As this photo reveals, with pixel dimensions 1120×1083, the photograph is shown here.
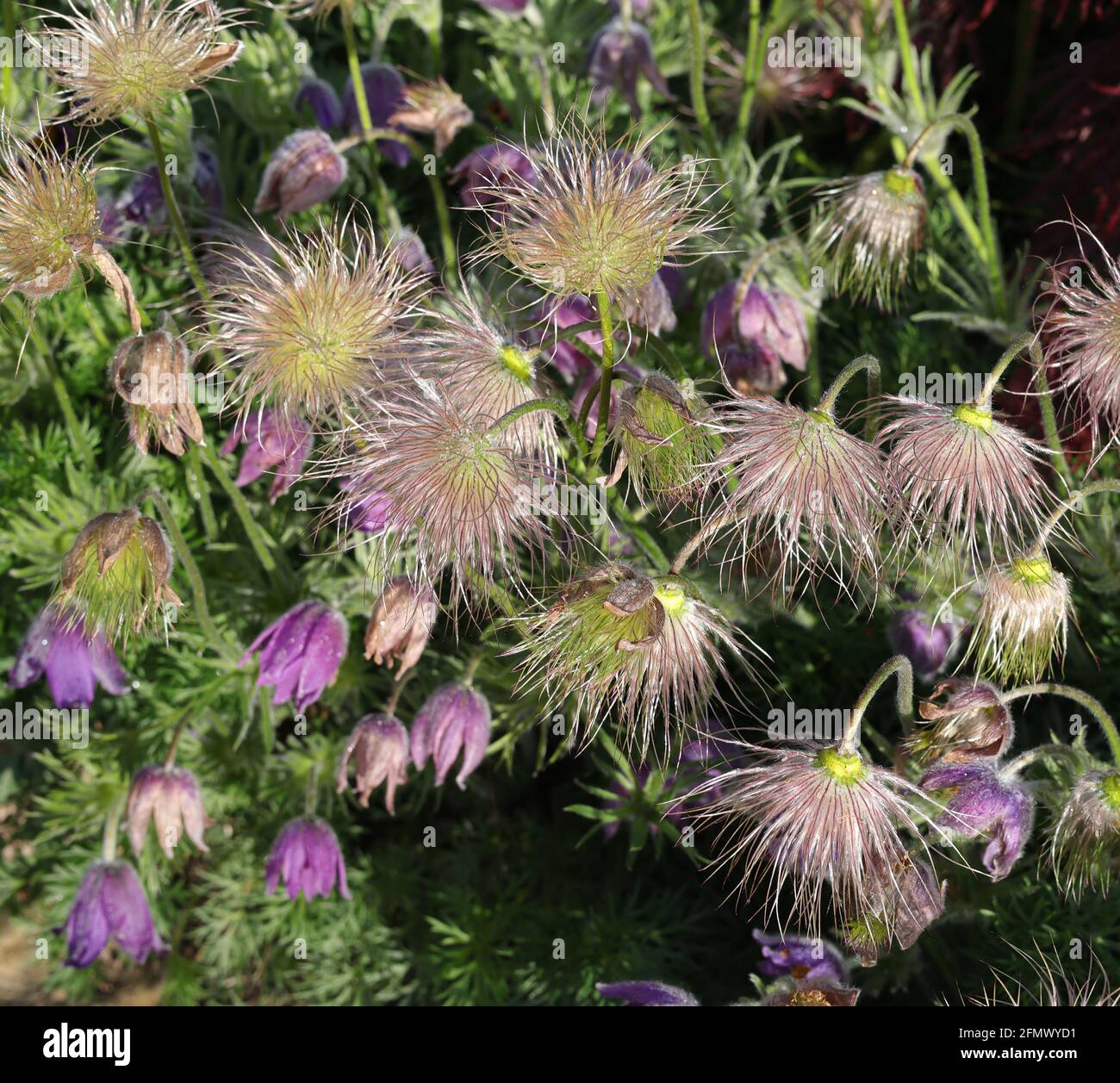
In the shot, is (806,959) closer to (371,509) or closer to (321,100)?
(371,509)

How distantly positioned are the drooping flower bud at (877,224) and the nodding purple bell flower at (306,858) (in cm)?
105

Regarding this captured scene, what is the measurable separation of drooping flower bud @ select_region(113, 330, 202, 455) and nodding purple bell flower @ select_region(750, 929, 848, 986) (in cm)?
88

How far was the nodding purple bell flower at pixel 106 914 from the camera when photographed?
1.64 meters

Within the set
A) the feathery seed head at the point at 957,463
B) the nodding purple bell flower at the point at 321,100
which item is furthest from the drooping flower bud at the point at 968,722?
the nodding purple bell flower at the point at 321,100

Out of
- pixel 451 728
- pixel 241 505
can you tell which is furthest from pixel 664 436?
pixel 241 505

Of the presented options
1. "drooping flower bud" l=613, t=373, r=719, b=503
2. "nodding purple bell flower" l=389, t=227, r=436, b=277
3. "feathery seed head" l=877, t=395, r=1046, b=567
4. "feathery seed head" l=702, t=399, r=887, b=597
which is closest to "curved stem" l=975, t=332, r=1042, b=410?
"feathery seed head" l=877, t=395, r=1046, b=567

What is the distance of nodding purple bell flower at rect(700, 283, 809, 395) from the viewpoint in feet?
5.28

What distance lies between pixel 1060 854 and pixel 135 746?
1.38 meters

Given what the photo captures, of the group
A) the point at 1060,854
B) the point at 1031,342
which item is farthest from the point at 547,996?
the point at 1031,342

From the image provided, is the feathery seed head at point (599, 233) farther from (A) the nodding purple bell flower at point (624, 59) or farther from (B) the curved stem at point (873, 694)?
(A) the nodding purple bell flower at point (624, 59)

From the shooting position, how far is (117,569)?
1.34 meters

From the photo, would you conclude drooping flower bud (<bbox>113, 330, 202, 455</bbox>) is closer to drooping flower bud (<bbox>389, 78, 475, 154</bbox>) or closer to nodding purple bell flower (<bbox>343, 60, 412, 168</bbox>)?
drooping flower bud (<bbox>389, 78, 475, 154</bbox>)

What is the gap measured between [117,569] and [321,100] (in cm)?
96

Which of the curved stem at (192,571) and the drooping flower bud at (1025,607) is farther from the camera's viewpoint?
the curved stem at (192,571)
